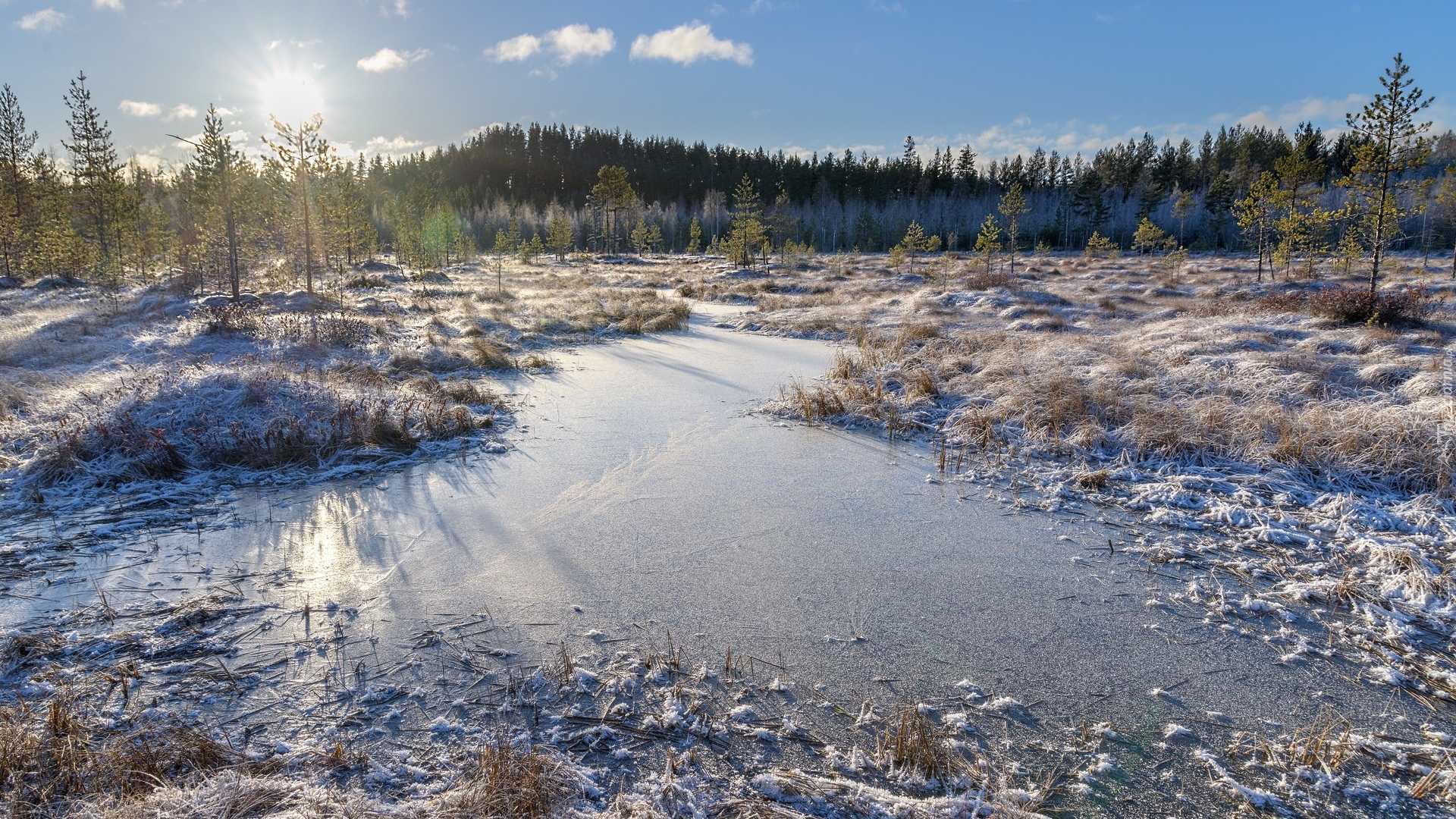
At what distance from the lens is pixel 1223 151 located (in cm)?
8162

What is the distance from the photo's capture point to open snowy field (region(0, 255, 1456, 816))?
9.24 feet

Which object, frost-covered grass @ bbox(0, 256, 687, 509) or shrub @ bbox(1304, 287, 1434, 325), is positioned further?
shrub @ bbox(1304, 287, 1434, 325)

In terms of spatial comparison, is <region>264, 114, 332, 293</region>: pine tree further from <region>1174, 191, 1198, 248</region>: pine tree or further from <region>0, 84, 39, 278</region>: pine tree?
<region>1174, 191, 1198, 248</region>: pine tree

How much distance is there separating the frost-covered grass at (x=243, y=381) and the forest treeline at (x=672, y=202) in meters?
6.79

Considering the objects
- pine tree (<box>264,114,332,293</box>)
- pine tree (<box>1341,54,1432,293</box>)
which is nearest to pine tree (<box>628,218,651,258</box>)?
pine tree (<box>264,114,332,293</box>)

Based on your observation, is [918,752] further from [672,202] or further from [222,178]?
[672,202]

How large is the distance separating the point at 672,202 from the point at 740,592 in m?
98.0

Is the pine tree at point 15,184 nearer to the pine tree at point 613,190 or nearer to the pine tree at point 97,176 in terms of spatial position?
the pine tree at point 97,176

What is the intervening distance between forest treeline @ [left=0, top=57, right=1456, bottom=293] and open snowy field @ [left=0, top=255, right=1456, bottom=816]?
54.3 feet

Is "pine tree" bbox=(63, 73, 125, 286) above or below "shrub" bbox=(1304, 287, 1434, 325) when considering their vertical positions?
above

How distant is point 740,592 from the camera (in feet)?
14.6

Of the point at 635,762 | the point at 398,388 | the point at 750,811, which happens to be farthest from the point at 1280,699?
the point at 398,388

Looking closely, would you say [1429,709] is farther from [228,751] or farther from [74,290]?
[74,290]

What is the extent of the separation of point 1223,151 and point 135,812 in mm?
108532
